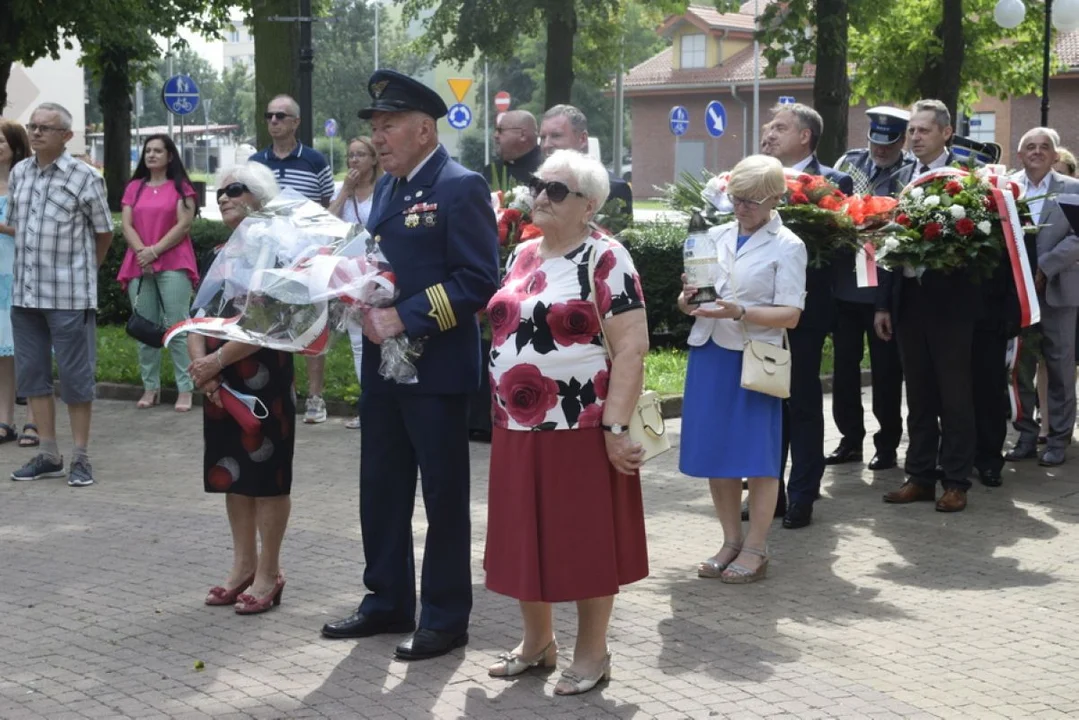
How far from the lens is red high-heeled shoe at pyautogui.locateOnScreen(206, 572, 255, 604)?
21.9 ft

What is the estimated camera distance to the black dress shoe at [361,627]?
6137 millimetres

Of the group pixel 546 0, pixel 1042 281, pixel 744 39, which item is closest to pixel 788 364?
pixel 1042 281

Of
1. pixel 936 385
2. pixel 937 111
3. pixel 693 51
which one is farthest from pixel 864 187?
pixel 693 51

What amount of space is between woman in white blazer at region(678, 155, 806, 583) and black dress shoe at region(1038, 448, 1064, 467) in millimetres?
3475

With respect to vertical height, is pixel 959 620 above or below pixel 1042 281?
below

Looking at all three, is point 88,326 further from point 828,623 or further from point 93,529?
point 828,623

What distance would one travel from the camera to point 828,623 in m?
6.41

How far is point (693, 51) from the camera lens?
70.4 m

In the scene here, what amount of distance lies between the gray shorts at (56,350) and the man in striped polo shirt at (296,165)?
6.96 ft

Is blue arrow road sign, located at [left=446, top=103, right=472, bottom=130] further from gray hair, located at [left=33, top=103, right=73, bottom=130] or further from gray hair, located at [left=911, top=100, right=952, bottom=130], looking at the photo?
gray hair, located at [left=911, top=100, right=952, bottom=130]

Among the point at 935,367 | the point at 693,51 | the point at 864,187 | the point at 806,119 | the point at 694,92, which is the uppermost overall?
the point at 693,51

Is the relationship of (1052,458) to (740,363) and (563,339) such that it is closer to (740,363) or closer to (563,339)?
(740,363)

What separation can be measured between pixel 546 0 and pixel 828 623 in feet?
63.8

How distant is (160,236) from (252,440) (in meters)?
5.91
